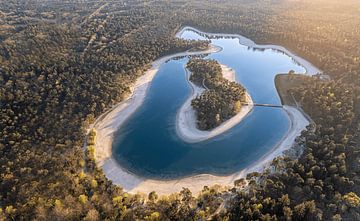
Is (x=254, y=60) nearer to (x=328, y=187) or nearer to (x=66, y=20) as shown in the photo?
(x=328, y=187)

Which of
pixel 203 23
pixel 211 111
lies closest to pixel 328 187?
pixel 211 111

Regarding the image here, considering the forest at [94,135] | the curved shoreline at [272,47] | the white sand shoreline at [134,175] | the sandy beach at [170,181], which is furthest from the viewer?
the curved shoreline at [272,47]

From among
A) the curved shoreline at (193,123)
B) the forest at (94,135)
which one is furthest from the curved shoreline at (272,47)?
the curved shoreline at (193,123)

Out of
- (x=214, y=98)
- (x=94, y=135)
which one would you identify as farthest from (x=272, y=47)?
(x=94, y=135)

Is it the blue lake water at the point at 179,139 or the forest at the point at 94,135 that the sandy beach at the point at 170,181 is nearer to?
the blue lake water at the point at 179,139

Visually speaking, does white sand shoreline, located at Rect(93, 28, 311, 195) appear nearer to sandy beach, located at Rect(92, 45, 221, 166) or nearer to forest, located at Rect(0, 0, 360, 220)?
sandy beach, located at Rect(92, 45, 221, 166)

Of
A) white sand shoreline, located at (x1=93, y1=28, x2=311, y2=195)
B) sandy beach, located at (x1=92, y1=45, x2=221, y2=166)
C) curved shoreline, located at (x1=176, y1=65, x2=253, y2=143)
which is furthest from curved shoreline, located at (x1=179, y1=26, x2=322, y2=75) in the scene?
sandy beach, located at (x1=92, y1=45, x2=221, y2=166)
